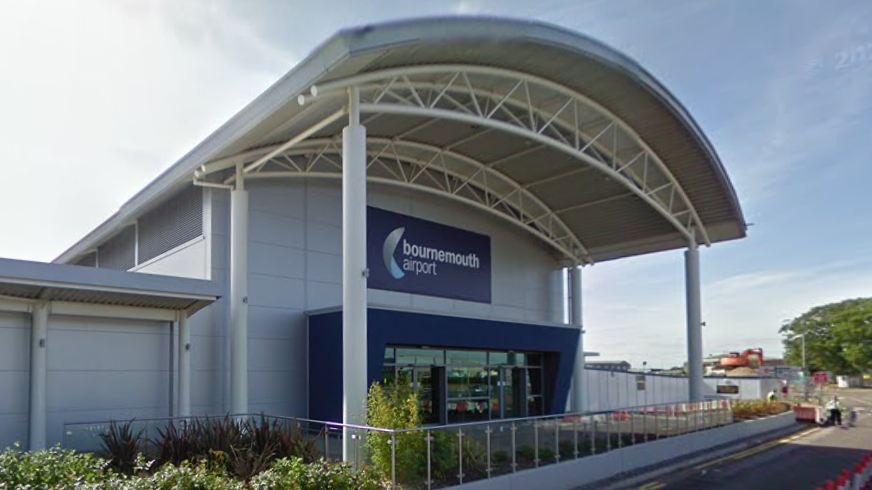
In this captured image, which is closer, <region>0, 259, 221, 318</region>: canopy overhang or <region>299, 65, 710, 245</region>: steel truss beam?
<region>0, 259, 221, 318</region>: canopy overhang

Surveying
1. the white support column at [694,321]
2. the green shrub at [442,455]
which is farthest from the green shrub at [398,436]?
the white support column at [694,321]

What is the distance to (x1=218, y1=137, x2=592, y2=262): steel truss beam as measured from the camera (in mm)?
18141

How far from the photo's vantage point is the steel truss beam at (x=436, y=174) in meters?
18.1

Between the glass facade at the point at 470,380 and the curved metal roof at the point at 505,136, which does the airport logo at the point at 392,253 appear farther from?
the glass facade at the point at 470,380

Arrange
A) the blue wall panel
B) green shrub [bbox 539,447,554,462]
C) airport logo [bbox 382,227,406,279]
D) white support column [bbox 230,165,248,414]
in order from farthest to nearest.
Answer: airport logo [bbox 382,227,406,279], the blue wall panel, white support column [bbox 230,165,248,414], green shrub [bbox 539,447,554,462]

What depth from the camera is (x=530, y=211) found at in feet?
84.7

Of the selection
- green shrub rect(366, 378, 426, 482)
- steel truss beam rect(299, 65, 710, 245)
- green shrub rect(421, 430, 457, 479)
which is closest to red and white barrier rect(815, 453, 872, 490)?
green shrub rect(421, 430, 457, 479)

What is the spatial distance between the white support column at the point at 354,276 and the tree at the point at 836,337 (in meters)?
80.9

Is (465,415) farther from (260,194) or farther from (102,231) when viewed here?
(102,231)

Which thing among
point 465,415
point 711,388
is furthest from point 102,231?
point 711,388

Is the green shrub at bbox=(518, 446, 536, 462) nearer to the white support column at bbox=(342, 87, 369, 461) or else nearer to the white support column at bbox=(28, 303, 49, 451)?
the white support column at bbox=(342, 87, 369, 461)

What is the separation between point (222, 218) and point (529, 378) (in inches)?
514

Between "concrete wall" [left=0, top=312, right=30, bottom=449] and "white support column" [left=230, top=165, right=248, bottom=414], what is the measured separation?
435cm

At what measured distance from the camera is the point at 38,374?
13.2 metres
